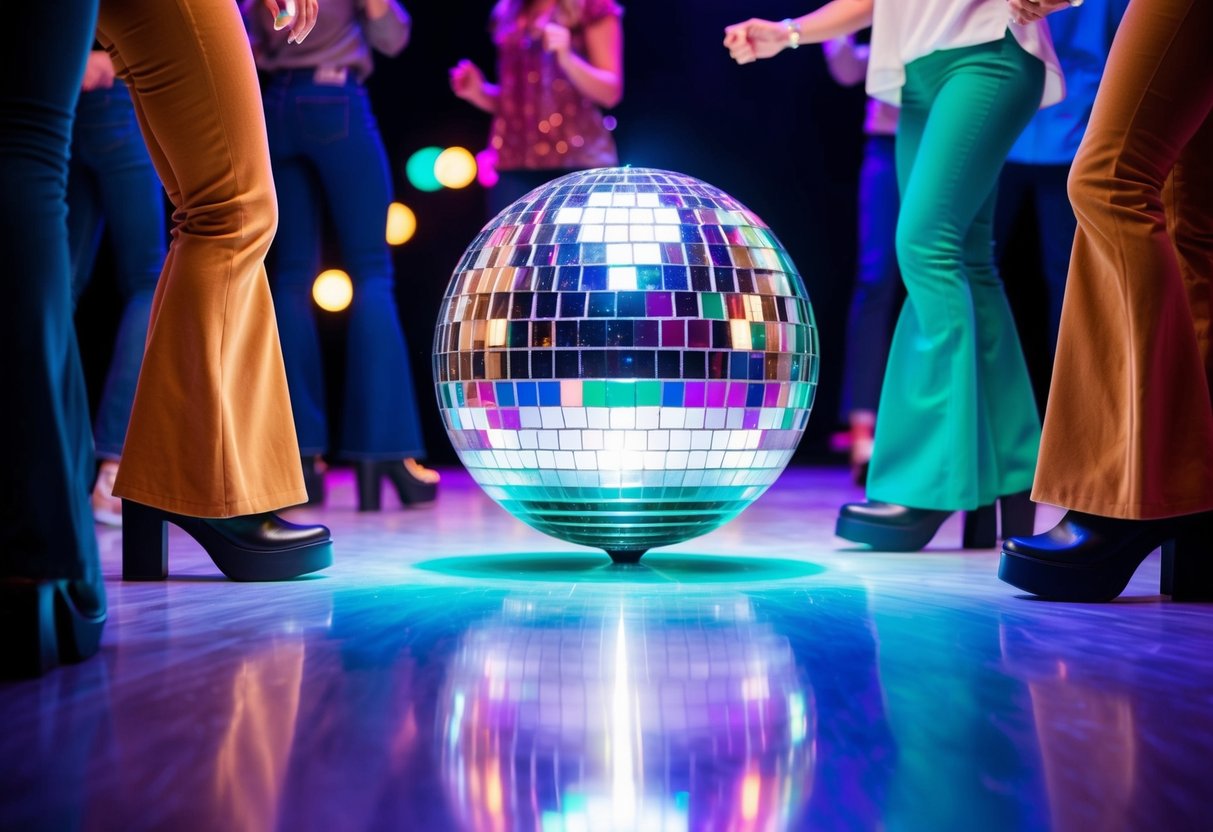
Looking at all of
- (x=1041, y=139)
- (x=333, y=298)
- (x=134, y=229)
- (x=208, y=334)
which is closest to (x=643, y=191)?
(x=208, y=334)

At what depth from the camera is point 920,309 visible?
293 cm

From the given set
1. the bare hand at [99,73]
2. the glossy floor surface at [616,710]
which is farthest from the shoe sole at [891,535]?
the bare hand at [99,73]

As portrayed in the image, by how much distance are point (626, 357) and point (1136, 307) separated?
821mm

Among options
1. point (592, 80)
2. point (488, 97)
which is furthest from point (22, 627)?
point (488, 97)

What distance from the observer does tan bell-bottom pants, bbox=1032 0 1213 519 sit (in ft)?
6.60

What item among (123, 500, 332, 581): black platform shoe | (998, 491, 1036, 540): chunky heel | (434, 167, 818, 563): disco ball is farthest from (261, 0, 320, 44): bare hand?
(998, 491, 1036, 540): chunky heel

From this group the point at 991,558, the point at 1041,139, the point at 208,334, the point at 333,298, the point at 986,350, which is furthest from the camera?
the point at 333,298

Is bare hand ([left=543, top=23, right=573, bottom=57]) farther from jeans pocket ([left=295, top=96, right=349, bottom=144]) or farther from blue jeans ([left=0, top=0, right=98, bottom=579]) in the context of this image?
blue jeans ([left=0, top=0, right=98, bottom=579])

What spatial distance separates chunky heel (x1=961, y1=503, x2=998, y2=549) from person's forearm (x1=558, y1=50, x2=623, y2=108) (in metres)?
2.04

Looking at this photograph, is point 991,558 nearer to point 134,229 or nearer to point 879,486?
point 879,486

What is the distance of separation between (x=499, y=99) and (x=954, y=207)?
2219mm

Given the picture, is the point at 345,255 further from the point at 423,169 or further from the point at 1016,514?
the point at 423,169

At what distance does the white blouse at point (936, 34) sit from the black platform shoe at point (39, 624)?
2058 millimetres

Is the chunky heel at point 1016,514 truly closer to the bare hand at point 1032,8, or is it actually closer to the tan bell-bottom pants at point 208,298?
the bare hand at point 1032,8
